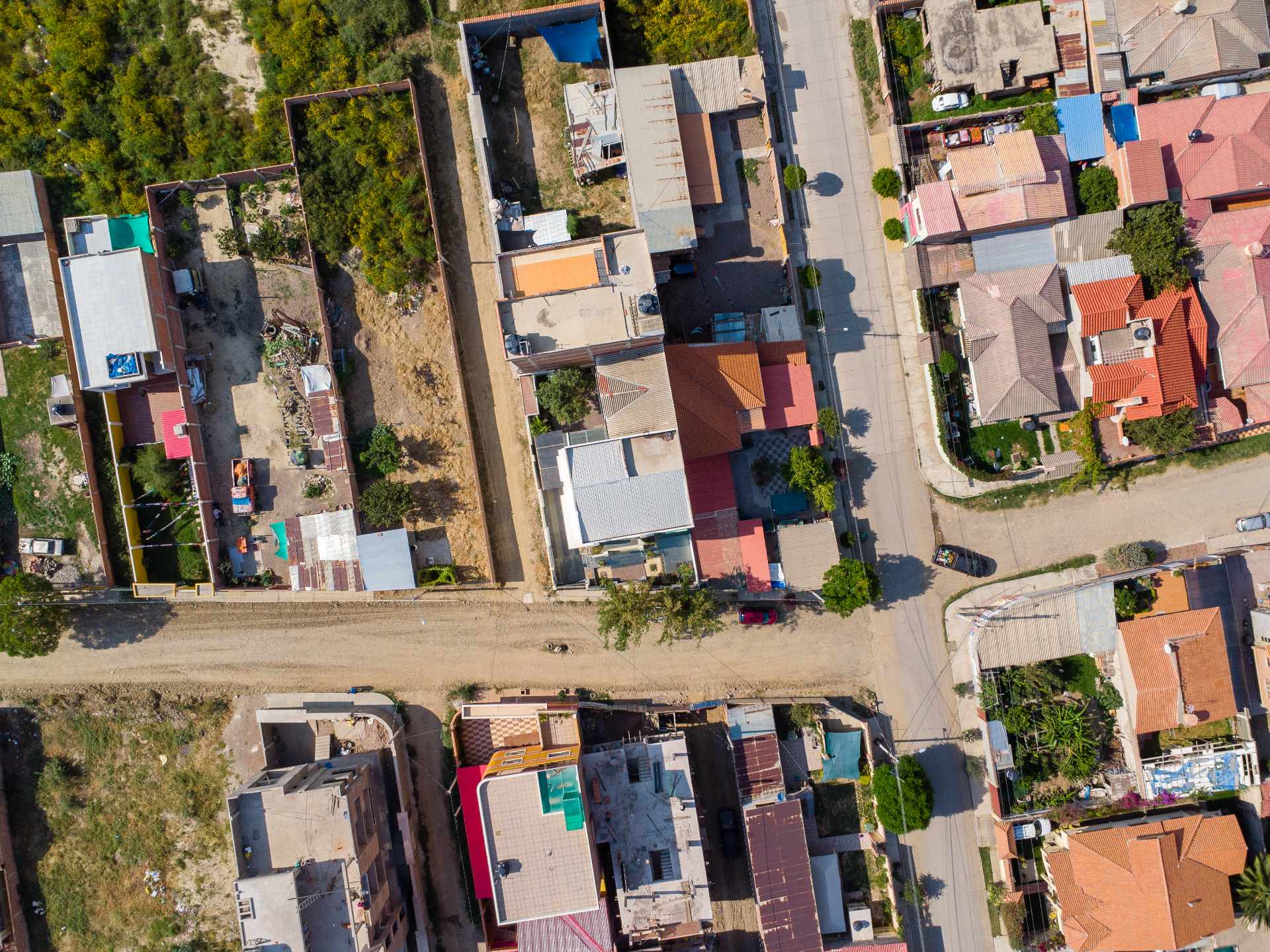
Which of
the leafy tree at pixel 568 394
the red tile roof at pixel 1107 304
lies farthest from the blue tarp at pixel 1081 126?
the leafy tree at pixel 568 394

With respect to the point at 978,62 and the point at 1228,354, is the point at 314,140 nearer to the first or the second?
the point at 978,62

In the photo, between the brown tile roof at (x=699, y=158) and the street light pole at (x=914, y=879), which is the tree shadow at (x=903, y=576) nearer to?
the street light pole at (x=914, y=879)

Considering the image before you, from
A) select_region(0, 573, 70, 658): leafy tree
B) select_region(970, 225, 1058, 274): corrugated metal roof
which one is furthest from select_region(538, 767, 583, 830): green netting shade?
select_region(970, 225, 1058, 274): corrugated metal roof

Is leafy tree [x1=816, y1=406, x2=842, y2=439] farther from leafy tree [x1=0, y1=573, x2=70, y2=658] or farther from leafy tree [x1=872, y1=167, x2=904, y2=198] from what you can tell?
leafy tree [x1=0, y1=573, x2=70, y2=658]

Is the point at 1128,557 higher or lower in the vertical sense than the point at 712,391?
lower

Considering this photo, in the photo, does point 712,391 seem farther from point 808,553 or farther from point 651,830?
point 651,830

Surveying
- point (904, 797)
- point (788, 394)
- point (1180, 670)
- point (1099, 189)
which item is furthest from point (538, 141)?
point (1180, 670)

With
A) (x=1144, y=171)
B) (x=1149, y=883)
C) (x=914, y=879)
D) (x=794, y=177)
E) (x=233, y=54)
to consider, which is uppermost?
(x=233, y=54)
